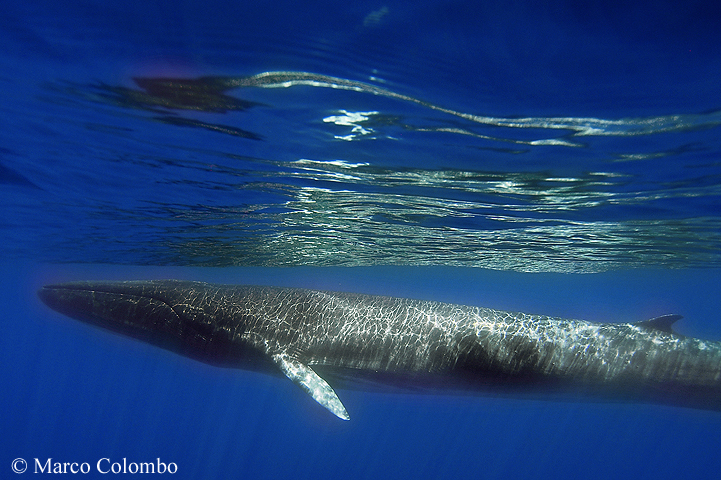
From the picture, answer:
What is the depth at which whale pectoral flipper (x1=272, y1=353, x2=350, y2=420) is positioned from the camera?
6579 millimetres

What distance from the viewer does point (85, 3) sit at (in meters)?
5.08

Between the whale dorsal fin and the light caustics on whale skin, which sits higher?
the light caustics on whale skin

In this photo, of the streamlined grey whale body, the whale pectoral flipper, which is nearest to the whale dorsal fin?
the streamlined grey whale body

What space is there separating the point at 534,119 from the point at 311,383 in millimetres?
6136

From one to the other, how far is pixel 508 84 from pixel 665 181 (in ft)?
21.8

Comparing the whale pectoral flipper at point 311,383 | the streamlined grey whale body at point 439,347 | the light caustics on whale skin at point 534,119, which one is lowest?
the whale pectoral flipper at point 311,383

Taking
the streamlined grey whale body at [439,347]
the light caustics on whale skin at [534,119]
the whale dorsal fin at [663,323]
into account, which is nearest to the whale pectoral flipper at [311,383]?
the streamlined grey whale body at [439,347]

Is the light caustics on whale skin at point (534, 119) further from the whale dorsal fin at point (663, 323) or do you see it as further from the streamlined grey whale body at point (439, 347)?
the streamlined grey whale body at point (439, 347)

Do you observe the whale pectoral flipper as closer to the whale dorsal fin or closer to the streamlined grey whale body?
the streamlined grey whale body

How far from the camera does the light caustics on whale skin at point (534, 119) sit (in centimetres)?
644

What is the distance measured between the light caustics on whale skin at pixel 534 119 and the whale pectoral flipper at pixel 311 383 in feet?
16.1

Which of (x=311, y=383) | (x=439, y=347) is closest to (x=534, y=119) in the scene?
(x=439, y=347)

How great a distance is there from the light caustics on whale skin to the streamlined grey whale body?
376cm

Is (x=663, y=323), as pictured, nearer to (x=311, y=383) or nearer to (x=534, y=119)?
(x=534, y=119)
